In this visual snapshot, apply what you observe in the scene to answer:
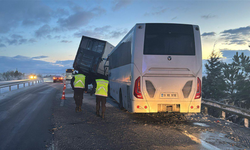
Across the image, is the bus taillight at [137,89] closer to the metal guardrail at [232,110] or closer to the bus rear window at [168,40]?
the bus rear window at [168,40]

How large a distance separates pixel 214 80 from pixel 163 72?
3263 centimetres

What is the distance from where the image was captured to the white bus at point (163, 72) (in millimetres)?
7230

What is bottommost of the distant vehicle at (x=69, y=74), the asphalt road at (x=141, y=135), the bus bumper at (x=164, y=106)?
the asphalt road at (x=141, y=135)

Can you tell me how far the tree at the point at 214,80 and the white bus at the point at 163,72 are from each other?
3100 cm

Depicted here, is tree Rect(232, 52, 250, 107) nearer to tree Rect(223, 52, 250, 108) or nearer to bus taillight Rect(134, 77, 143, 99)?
tree Rect(223, 52, 250, 108)

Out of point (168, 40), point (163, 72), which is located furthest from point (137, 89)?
point (168, 40)

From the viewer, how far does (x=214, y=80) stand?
36469 mm

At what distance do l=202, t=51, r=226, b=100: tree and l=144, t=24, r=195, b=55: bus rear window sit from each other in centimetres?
3108

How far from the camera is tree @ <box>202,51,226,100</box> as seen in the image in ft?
118

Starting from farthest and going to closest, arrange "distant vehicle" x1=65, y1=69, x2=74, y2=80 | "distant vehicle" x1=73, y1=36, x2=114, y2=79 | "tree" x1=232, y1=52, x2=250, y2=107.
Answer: "distant vehicle" x1=65, y1=69, x2=74, y2=80 → "tree" x1=232, y1=52, x2=250, y2=107 → "distant vehicle" x1=73, y1=36, x2=114, y2=79

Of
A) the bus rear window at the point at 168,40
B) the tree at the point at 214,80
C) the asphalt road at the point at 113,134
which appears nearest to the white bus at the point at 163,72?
the bus rear window at the point at 168,40

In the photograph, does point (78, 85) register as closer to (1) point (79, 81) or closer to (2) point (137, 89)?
(1) point (79, 81)

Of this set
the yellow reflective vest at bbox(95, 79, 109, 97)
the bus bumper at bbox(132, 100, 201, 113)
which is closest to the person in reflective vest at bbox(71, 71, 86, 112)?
the yellow reflective vest at bbox(95, 79, 109, 97)

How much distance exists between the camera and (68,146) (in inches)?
187
